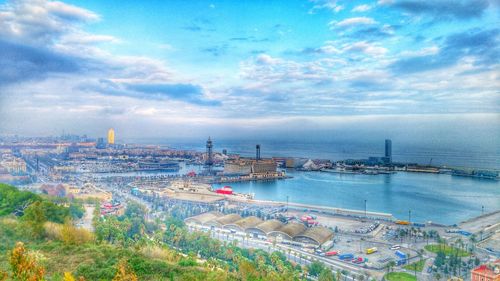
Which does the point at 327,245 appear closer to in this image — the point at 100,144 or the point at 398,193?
the point at 398,193

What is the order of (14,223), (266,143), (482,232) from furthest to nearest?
(266,143) → (482,232) → (14,223)

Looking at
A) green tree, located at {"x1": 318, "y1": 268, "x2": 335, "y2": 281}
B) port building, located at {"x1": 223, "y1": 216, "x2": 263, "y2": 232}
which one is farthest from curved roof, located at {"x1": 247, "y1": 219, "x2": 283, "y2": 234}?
green tree, located at {"x1": 318, "y1": 268, "x2": 335, "y2": 281}

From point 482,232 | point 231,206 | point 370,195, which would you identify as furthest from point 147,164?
point 482,232

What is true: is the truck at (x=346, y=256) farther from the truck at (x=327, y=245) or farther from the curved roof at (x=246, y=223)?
the curved roof at (x=246, y=223)

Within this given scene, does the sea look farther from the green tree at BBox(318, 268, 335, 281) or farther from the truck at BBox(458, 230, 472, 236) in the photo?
the green tree at BBox(318, 268, 335, 281)

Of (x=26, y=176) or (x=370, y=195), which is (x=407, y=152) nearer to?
(x=370, y=195)

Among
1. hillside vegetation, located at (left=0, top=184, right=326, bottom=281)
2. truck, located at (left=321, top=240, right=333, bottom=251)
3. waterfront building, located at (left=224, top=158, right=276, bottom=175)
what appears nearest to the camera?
hillside vegetation, located at (left=0, top=184, right=326, bottom=281)

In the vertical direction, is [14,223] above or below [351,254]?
above
